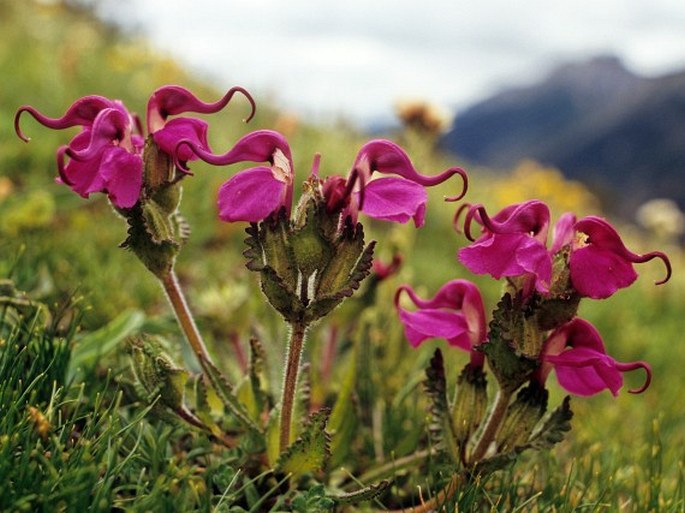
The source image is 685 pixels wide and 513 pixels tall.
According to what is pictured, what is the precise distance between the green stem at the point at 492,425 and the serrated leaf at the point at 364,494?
23cm

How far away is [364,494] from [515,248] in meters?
0.59

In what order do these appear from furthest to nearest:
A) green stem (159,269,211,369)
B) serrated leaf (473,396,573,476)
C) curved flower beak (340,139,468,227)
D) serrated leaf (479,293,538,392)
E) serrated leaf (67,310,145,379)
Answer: serrated leaf (67,310,145,379) → green stem (159,269,211,369) → serrated leaf (473,396,573,476) → serrated leaf (479,293,538,392) → curved flower beak (340,139,468,227)

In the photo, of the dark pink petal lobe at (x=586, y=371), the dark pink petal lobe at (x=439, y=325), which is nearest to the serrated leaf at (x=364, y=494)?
the dark pink petal lobe at (x=439, y=325)

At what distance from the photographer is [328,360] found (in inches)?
96.1

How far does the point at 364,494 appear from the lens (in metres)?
1.46

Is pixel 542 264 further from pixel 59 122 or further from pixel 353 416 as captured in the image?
pixel 59 122

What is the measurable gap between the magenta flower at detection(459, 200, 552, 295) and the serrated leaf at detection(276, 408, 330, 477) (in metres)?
0.43

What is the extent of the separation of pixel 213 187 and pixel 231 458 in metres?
2.94

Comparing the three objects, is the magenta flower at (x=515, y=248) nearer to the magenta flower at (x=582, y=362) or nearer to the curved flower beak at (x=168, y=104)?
the magenta flower at (x=582, y=362)

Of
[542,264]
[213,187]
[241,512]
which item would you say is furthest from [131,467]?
[213,187]

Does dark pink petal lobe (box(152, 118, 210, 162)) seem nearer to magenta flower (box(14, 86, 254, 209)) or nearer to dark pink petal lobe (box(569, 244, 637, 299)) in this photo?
magenta flower (box(14, 86, 254, 209))

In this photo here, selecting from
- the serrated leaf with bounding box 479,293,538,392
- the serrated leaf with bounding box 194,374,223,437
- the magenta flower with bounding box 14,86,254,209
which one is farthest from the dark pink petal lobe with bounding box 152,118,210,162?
the serrated leaf with bounding box 479,293,538,392

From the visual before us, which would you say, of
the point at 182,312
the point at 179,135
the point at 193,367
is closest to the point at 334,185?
the point at 179,135

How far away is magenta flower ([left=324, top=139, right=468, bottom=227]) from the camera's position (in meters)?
1.31
